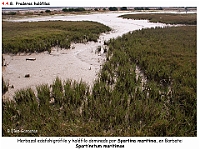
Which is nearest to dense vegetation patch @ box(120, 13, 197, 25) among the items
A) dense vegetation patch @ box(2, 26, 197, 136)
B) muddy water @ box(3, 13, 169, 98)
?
muddy water @ box(3, 13, 169, 98)

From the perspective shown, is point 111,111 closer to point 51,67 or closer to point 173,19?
point 51,67

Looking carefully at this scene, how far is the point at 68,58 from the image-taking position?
9086 millimetres

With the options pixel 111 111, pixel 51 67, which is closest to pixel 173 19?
Result: pixel 51 67

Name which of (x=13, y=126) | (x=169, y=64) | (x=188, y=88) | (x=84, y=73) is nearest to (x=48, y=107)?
(x=13, y=126)

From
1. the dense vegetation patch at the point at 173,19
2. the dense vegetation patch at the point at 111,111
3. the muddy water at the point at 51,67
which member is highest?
the dense vegetation patch at the point at 173,19

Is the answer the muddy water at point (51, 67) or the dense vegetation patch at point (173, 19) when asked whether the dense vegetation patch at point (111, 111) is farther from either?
the dense vegetation patch at point (173, 19)

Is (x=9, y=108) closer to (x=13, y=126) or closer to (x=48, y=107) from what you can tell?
(x=13, y=126)

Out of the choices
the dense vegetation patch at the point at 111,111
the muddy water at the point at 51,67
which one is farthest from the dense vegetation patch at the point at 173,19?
the dense vegetation patch at the point at 111,111

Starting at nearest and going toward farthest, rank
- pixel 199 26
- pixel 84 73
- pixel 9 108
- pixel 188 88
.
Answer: pixel 9 108
pixel 188 88
pixel 199 26
pixel 84 73

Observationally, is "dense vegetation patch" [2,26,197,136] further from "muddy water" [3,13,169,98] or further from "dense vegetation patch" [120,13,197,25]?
"dense vegetation patch" [120,13,197,25]

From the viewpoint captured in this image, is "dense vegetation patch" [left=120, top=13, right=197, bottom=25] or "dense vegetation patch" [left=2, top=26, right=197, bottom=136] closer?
"dense vegetation patch" [left=2, top=26, right=197, bottom=136]

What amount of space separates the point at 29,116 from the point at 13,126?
0.36m

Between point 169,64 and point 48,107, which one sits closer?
point 48,107
